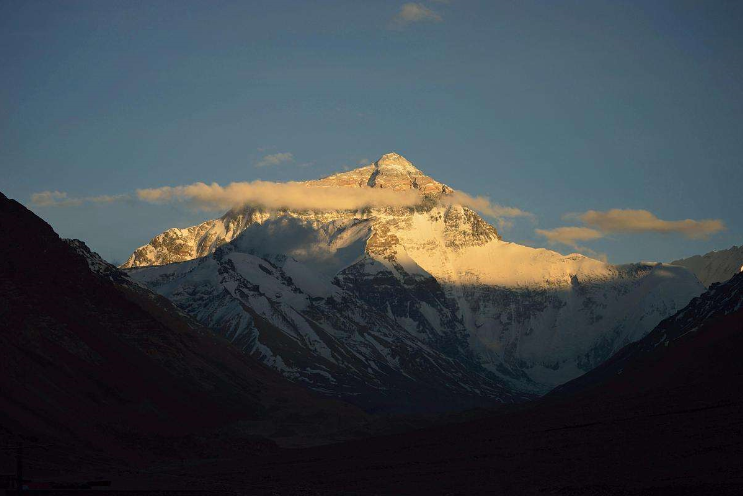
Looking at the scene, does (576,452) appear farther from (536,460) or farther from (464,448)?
(464,448)

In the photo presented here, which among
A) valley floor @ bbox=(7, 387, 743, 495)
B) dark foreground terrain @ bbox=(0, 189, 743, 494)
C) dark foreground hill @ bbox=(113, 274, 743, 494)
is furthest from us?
dark foreground terrain @ bbox=(0, 189, 743, 494)

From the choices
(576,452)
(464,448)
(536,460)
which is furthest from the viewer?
(464,448)

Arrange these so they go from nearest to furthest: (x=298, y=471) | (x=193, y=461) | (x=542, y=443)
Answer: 1. (x=542, y=443)
2. (x=298, y=471)
3. (x=193, y=461)

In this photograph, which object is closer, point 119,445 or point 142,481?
point 142,481

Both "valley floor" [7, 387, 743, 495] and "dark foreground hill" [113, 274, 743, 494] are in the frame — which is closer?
"valley floor" [7, 387, 743, 495]

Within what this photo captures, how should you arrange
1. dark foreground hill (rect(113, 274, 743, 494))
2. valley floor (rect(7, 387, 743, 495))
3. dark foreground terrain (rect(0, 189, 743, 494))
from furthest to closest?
1. dark foreground terrain (rect(0, 189, 743, 494))
2. dark foreground hill (rect(113, 274, 743, 494))
3. valley floor (rect(7, 387, 743, 495))

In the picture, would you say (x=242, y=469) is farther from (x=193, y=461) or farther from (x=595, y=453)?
(x=595, y=453)

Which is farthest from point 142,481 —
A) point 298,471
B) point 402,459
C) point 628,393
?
point 628,393

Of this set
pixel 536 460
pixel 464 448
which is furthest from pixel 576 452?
pixel 464 448
